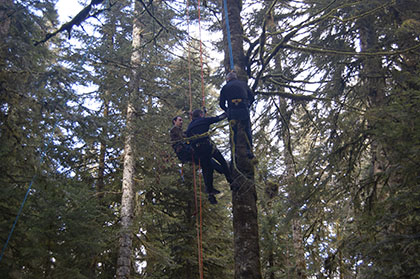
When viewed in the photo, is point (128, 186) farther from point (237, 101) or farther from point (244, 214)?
point (244, 214)

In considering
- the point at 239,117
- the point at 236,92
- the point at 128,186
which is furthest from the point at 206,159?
the point at 128,186

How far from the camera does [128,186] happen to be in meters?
9.30

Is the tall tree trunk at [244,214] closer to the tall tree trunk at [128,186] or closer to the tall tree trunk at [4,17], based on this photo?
the tall tree trunk at [4,17]

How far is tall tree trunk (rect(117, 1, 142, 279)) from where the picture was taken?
8484 millimetres

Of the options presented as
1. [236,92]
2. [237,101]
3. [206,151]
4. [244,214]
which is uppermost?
[236,92]

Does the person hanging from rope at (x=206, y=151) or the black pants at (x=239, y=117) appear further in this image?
the person hanging from rope at (x=206, y=151)

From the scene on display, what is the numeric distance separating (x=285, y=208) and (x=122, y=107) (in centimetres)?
687

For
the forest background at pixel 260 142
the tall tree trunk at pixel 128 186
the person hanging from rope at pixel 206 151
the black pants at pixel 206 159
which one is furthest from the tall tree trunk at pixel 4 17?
the black pants at pixel 206 159

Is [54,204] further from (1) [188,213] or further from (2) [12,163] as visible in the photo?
(1) [188,213]

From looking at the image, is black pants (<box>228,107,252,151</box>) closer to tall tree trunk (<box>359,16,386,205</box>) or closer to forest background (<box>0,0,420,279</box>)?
forest background (<box>0,0,420,279</box>)

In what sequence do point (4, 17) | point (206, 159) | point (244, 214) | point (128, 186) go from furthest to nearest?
point (128, 186) → point (206, 159) → point (4, 17) → point (244, 214)

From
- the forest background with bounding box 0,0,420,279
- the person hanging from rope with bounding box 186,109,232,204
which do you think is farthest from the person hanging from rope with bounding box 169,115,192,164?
the forest background with bounding box 0,0,420,279

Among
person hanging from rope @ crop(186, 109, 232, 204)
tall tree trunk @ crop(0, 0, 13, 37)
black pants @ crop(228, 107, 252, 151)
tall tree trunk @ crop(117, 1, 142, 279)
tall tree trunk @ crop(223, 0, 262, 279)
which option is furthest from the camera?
tall tree trunk @ crop(117, 1, 142, 279)

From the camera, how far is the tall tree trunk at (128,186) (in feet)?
27.8
